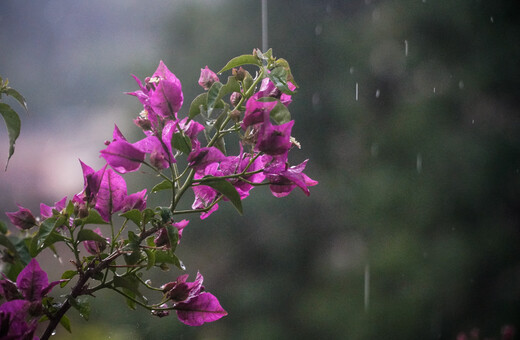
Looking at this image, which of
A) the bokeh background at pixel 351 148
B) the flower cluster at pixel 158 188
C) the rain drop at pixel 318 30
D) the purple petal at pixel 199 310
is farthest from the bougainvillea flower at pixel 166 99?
the rain drop at pixel 318 30

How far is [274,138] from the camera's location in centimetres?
27

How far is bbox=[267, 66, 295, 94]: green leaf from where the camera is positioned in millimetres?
282

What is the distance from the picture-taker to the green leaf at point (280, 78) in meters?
0.28

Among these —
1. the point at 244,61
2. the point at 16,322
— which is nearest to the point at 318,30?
the point at 244,61

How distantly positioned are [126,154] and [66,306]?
8cm

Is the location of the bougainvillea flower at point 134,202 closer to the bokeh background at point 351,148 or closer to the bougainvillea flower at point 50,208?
the bougainvillea flower at point 50,208

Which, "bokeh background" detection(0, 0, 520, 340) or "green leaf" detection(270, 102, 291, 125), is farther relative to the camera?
"bokeh background" detection(0, 0, 520, 340)

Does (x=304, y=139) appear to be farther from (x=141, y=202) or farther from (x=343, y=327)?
(x=141, y=202)

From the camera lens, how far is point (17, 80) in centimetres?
173

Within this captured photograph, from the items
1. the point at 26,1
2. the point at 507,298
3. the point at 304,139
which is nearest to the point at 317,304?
the point at 304,139

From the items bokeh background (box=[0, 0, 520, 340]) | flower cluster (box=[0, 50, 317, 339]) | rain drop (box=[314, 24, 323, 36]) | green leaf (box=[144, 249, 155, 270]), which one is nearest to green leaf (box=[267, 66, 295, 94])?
flower cluster (box=[0, 50, 317, 339])

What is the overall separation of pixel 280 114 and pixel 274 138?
0.02 m

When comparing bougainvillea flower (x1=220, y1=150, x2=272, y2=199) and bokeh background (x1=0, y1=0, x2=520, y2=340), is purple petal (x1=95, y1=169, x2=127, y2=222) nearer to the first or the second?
bougainvillea flower (x1=220, y1=150, x2=272, y2=199)

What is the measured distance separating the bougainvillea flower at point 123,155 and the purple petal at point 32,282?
6 cm
